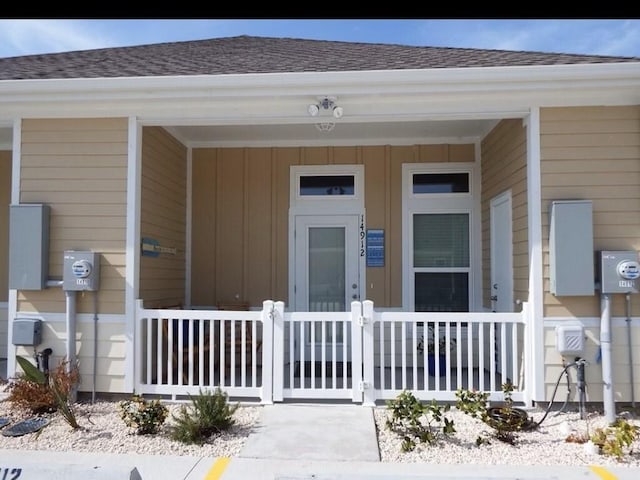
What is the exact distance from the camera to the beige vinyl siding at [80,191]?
188 inches

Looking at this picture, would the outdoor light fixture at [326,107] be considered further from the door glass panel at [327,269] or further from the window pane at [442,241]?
the window pane at [442,241]

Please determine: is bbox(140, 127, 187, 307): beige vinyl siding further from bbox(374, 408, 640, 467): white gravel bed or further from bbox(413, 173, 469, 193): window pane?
bbox(413, 173, 469, 193): window pane

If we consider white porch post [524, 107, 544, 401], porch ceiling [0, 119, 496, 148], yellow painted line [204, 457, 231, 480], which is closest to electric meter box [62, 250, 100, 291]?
porch ceiling [0, 119, 496, 148]

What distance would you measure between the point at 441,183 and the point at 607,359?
289 cm

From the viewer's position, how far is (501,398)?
4.51 meters

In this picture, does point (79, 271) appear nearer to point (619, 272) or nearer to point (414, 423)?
point (414, 423)

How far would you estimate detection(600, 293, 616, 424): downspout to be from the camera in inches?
162

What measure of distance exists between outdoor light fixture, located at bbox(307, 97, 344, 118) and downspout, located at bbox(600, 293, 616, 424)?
2826 millimetres

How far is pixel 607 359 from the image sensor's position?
13.8 ft

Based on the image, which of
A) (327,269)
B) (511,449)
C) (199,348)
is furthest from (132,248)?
(511,449)

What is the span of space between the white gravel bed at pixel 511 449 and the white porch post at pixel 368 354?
13.0 inches

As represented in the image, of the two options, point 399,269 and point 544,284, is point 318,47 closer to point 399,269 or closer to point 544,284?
point 399,269

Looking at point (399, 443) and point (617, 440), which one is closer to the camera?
point (617, 440)

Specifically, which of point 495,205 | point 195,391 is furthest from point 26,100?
point 495,205
